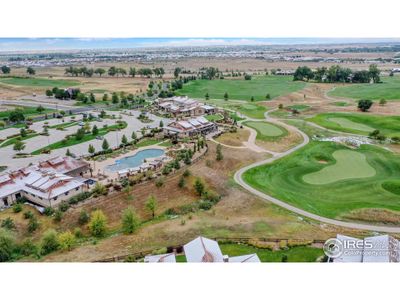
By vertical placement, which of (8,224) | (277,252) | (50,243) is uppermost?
(277,252)

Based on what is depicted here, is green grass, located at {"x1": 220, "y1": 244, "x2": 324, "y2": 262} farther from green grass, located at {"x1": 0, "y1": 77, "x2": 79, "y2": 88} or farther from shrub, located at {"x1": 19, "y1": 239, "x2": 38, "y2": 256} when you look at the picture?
green grass, located at {"x1": 0, "y1": 77, "x2": 79, "y2": 88}

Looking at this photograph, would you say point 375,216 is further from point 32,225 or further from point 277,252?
point 32,225

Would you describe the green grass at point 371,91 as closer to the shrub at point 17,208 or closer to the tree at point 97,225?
the tree at point 97,225

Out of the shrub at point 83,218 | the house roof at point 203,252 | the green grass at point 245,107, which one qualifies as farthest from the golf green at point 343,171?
the green grass at point 245,107

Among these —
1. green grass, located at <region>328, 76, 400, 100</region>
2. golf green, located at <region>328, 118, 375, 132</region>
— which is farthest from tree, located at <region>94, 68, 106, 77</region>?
golf green, located at <region>328, 118, 375, 132</region>

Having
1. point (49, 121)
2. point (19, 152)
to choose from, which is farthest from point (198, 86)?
point (19, 152)

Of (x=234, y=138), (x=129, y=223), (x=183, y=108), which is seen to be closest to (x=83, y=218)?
(x=129, y=223)
